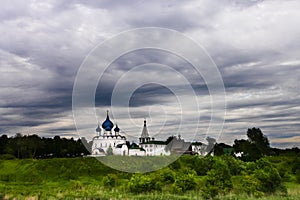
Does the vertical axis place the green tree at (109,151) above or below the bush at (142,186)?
above

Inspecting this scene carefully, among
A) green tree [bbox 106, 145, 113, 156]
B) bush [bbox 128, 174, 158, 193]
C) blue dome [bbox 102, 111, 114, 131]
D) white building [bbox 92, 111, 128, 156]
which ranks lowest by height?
bush [bbox 128, 174, 158, 193]

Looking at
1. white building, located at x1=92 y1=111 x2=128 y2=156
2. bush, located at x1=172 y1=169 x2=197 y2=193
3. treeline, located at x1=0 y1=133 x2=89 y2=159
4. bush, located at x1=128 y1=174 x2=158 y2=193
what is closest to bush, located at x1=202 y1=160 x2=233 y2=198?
bush, located at x1=172 y1=169 x2=197 y2=193

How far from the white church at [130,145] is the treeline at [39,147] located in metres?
5.12

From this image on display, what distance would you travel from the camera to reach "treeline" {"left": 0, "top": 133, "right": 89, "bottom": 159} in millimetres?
83875

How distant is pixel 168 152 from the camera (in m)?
87.0

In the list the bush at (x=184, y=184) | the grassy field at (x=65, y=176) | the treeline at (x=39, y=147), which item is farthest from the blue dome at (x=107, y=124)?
the bush at (x=184, y=184)

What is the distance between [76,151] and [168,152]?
22.4 metres

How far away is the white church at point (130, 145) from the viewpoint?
85312mm

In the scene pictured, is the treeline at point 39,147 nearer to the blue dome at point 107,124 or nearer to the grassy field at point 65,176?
the blue dome at point 107,124

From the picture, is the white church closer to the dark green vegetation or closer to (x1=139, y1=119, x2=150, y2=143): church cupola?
(x1=139, y1=119, x2=150, y2=143): church cupola

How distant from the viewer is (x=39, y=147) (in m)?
85.4

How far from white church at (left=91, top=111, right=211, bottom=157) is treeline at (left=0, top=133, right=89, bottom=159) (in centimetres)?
512

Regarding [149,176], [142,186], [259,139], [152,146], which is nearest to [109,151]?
[152,146]

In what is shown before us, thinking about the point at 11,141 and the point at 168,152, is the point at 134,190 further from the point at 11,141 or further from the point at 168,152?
the point at 11,141
